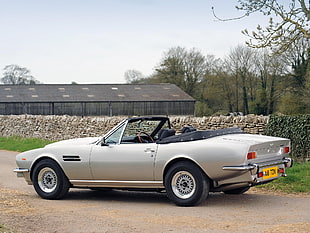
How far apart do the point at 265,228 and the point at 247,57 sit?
47306 millimetres

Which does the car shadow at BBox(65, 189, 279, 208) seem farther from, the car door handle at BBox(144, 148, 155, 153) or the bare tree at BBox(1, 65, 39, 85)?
the bare tree at BBox(1, 65, 39, 85)

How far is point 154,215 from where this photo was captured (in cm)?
776

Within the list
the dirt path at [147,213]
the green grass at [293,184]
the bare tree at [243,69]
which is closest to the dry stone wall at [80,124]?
the green grass at [293,184]

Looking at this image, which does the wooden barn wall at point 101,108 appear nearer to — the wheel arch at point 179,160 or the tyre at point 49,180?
the tyre at point 49,180

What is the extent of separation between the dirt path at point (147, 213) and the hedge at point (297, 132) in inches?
194

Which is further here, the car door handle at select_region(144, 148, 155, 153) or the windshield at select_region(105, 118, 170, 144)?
the windshield at select_region(105, 118, 170, 144)

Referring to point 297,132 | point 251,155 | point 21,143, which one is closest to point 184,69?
point 21,143

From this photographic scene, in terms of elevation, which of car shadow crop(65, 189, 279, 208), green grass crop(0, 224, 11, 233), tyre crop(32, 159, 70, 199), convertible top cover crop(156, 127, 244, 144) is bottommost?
car shadow crop(65, 189, 279, 208)

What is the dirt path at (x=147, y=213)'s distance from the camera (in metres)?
6.81

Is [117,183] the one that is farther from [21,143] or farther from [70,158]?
[21,143]

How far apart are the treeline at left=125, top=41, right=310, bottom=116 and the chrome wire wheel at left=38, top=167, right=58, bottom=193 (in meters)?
29.3

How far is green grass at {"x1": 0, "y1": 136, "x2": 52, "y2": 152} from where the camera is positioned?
25.1 m

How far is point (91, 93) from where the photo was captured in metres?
57.0

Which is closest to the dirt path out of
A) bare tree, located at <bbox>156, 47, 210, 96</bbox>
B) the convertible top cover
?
the convertible top cover
